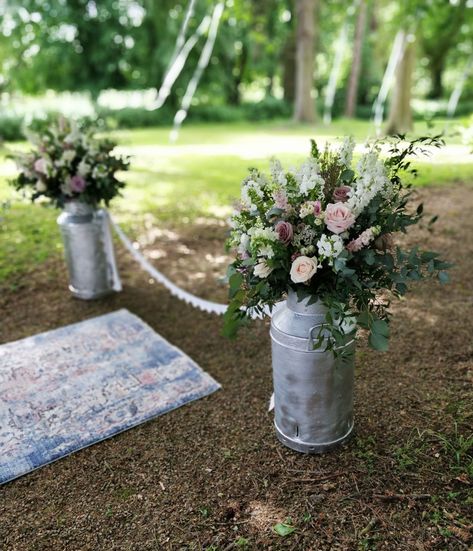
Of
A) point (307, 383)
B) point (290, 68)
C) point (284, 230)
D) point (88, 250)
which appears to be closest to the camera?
point (284, 230)

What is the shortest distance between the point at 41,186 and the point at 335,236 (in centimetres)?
273

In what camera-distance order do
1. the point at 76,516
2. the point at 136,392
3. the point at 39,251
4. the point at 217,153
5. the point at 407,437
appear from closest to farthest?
the point at 76,516
the point at 407,437
the point at 136,392
the point at 39,251
the point at 217,153

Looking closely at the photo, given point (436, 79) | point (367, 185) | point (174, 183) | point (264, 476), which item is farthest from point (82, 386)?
point (436, 79)

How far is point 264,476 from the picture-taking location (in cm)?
227

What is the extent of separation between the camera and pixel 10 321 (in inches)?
155

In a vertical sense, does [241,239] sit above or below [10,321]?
above

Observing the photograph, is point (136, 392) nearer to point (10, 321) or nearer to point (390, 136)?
point (10, 321)

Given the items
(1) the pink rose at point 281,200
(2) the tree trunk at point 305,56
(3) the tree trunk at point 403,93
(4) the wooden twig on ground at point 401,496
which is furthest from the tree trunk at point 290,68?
(4) the wooden twig on ground at point 401,496

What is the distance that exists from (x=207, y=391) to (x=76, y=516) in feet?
3.35

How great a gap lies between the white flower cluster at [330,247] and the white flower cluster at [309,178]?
0.22 metres

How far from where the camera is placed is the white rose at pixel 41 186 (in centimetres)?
384

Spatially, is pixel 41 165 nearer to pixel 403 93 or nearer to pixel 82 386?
pixel 82 386

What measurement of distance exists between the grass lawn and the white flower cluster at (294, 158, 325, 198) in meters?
0.33

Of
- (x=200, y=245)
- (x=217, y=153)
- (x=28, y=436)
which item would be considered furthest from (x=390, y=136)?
(x=217, y=153)
